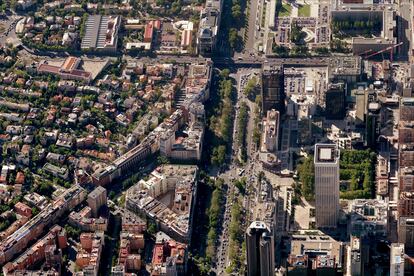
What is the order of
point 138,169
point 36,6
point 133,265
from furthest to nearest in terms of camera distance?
point 36,6 < point 138,169 < point 133,265

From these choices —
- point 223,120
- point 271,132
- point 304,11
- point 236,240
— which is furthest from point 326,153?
point 304,11

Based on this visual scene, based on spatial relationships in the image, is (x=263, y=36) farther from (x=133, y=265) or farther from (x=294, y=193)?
(x=133, y=265)

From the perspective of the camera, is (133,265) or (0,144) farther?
(0,144)

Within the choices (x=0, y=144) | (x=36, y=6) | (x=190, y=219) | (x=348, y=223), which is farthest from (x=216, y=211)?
(x=36, y=6)

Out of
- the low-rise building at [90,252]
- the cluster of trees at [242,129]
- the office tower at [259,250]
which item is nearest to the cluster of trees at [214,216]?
the cluster of trees at [242,129]

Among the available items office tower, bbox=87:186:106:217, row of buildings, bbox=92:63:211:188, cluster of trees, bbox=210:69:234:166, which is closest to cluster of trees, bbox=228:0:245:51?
cluster of trees, bbox=210:69:234:166

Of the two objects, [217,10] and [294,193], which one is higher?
[217,10]

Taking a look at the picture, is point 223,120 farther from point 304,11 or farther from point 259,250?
point 259,250
